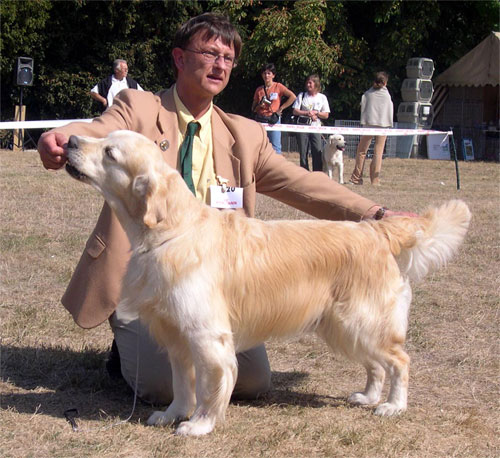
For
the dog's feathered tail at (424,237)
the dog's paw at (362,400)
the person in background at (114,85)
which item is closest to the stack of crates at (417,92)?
the person in background at (114,85)

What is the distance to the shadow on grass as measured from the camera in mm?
3379

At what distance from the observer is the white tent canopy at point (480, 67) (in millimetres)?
18391

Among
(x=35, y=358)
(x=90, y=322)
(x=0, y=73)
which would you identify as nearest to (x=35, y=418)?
(x=90, y=322)

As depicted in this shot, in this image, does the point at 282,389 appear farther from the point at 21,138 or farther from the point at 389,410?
the point at 21,138

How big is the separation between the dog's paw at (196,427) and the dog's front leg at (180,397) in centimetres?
15

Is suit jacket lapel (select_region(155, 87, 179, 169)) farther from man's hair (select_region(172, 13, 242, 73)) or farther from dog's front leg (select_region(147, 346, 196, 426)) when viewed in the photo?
dog's front leg (select_region(147, 346, 196, 426))

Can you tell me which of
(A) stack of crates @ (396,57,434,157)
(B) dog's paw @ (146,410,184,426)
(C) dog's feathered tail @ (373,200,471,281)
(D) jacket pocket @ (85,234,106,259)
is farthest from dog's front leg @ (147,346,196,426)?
(A) stack of crates @ (396,57,434,157)

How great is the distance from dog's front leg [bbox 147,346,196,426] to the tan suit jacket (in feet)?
1.65

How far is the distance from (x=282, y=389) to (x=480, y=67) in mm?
17022

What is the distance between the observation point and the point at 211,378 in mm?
2949

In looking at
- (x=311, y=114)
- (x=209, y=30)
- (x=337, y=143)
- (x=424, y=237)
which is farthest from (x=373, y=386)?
(x=311, y=114)

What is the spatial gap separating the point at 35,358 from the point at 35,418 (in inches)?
32.4

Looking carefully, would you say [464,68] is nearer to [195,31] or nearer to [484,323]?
[484,323]

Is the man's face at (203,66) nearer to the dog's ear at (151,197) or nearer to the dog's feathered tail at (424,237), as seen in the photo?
the dog's ear at (151,197)
